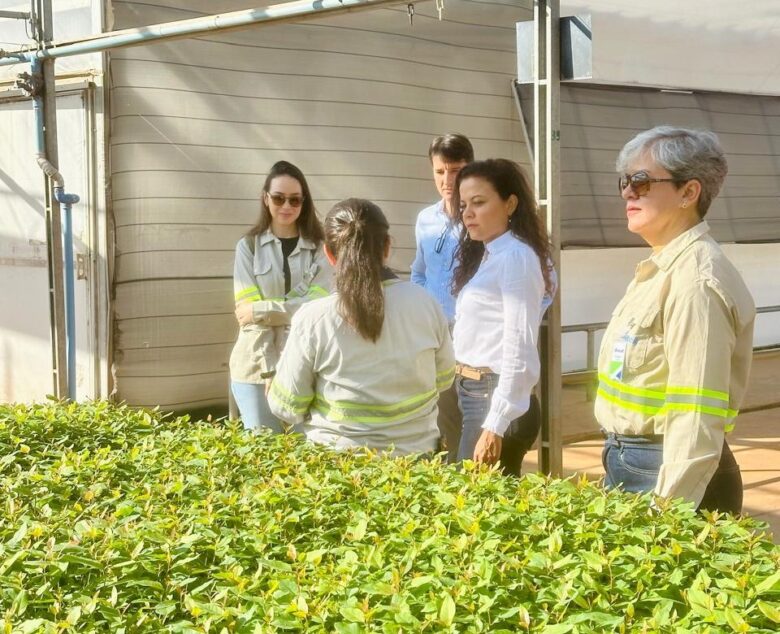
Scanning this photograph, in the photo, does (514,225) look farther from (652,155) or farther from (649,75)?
(649,75)

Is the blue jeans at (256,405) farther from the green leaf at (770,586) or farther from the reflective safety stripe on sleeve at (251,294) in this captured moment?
the green leaf at (770,586)

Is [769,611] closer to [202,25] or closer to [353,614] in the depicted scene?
[353,614]

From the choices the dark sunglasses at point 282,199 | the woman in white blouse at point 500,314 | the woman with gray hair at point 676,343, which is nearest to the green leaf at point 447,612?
the woman with gray hair at point 676,343

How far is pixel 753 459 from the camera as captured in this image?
7449 millimetres

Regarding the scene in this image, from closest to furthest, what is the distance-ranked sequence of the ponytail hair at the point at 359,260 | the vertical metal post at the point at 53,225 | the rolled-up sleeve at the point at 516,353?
the ponytail hair at the point at 359,260, the rolled-up sleeve at the point at 516,353, the vertical metal post at the point at 53,225

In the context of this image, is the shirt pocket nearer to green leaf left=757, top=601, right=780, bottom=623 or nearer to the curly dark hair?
green leaf left=757, top=601, right=780, bottom=623

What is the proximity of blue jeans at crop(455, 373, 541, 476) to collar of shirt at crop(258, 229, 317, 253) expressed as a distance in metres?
1.24

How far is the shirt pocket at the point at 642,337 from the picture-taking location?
9.43 feet

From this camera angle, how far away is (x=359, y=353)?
3.50 metres

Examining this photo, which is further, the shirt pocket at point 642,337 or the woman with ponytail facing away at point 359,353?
the woman with ponytail facing away at point 359,353

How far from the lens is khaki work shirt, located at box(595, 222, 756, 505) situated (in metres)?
2.73

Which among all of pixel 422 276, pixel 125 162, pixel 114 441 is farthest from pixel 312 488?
pixel 125 162

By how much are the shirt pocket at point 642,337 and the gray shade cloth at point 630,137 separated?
4.89 meters

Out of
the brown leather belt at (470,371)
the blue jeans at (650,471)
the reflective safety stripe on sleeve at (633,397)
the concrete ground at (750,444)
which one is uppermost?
the reflective safety stripe on sleeve at (633,397)
